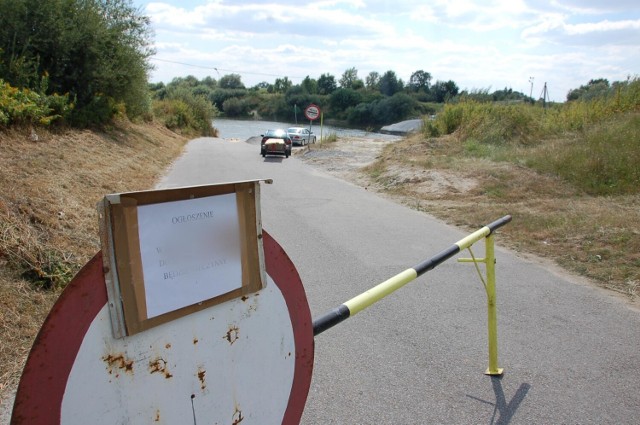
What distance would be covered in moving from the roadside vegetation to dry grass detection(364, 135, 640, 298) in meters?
0.02

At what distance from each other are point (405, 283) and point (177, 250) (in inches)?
59.4

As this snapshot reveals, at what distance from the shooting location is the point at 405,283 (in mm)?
2758

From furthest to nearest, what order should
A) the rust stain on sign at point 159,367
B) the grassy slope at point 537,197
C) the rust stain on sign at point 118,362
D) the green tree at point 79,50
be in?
the green tree at point 79,50, the grassy slope at point 537,197, the rust stain on sign at point 159,367, the rust stain on sign at point 118,362

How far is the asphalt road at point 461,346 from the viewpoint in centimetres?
350

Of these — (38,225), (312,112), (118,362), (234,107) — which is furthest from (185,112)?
(234,107)

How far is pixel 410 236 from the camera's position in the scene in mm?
9023

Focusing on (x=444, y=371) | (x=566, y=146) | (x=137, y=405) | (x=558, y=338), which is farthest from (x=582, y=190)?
(x=137, y=405)

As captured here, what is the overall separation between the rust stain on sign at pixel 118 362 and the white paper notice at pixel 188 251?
0.14m

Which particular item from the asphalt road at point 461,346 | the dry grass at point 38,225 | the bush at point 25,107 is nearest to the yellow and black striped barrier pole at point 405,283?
the asphalt road at point 461,346

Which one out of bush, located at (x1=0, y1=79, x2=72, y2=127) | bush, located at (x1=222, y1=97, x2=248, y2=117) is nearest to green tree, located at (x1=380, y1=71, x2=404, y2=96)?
bush, located at (x1=222, y1=97, x2=248, y2=117)

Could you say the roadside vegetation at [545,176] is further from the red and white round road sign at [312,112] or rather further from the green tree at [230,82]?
the green tree at [230,82]

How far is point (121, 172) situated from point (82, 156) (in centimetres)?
99

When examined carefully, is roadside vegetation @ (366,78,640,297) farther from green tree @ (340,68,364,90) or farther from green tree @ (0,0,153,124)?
green tree @ (340,68,364,90)

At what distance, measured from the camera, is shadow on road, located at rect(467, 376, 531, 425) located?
133 inches
